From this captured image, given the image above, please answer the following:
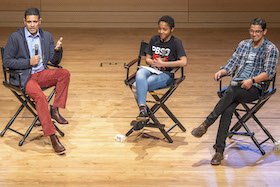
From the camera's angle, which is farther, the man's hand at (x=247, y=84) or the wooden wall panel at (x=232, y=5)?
the wooden wall panel at (x=232, y=5)

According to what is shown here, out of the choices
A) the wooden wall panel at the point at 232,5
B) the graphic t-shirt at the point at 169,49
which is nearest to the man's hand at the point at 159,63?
the graphic t-shirt at the point at 169,49

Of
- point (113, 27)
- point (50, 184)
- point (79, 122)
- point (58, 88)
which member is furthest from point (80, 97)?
point (113, 27)

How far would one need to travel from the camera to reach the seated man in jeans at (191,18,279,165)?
16.4ft

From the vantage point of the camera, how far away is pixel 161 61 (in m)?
5.42

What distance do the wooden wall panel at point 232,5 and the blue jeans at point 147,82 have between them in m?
5.49

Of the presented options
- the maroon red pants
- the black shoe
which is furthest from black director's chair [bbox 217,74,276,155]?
the maroon red pants

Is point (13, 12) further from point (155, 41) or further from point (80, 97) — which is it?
point (155, 41)

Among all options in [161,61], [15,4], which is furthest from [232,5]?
[161,61]

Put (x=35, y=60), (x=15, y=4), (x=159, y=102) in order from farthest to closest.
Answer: (x=15, y=4)
(x=159, y=102)
(x=35, y=60)

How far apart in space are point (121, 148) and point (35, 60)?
1097 mm

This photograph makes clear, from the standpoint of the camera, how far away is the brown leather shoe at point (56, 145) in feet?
17.1

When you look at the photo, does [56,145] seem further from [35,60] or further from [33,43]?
[33,43]

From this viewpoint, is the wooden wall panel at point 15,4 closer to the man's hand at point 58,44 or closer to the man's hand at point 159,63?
the man's hand at point 58,44

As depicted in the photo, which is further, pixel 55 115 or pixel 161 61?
pixel 55 115
